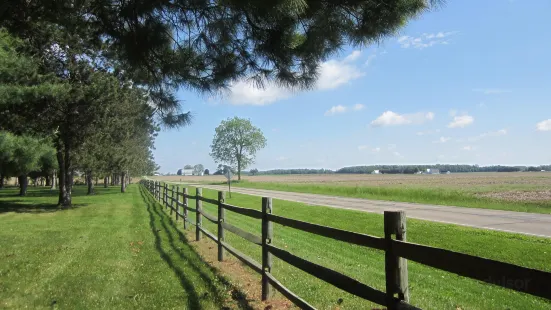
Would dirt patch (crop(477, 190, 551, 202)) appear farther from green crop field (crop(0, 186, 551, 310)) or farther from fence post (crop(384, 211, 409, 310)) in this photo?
fence post (crop(384, 211, 409, 310))

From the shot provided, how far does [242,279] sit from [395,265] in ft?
14.0

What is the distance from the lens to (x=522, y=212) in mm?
21719

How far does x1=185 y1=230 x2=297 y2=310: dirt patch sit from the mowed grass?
172 mm

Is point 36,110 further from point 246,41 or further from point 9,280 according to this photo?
point 246,41

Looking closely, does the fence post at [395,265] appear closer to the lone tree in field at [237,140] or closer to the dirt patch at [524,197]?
the dirt patch at [524,197]

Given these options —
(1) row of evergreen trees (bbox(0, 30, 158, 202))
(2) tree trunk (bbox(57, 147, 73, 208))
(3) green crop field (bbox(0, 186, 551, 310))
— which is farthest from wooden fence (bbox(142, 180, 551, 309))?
(2) tree trunk (bbox(57, 147, 73, 208))

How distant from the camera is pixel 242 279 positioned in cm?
696

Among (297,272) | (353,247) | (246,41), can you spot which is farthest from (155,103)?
(353,247)

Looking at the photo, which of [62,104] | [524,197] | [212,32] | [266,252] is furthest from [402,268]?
[524,197]

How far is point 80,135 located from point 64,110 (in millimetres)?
1775

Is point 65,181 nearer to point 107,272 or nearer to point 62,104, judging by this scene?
point 62,104

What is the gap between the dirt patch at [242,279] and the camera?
18.4 ft

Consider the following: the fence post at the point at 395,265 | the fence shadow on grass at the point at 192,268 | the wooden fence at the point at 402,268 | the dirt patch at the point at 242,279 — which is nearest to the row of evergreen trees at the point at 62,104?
the fence shadow on grass at the point at 192,268

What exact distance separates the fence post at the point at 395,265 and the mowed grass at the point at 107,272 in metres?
2.88
